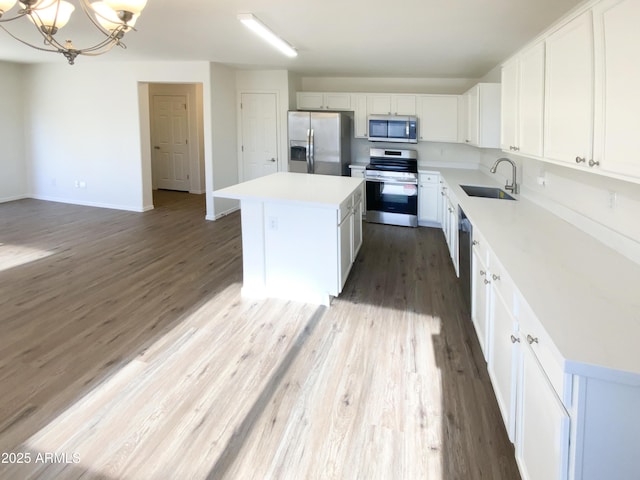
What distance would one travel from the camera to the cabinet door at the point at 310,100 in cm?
689

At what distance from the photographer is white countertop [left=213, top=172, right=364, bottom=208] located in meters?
3.42

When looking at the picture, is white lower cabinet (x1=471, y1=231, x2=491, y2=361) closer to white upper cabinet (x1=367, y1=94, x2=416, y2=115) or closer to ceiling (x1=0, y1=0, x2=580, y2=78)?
ceiling (x1=0, y1=0, x2=580, y2=78)

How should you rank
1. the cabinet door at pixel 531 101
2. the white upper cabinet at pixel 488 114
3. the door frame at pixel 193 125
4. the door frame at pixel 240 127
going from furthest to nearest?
the door frame at pixel 193 125 → the door frame at pixel 240 127 → the white upper cabinet at pixel 488 114 → the cabinet door at pixel 531 101

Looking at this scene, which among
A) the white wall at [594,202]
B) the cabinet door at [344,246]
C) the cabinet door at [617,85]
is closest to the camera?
the cabinet door at [617,85]

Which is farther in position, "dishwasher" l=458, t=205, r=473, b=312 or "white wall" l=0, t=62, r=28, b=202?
"white wall" l=0, t=62, r=28, b=202

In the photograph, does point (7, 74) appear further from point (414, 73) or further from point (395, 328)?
point (395, 328)

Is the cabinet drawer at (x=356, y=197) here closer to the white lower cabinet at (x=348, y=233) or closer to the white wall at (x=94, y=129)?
the white lower cabinet at (x=348, y=233)

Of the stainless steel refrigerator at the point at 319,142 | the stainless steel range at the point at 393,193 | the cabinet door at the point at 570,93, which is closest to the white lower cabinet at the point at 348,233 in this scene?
the cabinet door at the point at 570,93

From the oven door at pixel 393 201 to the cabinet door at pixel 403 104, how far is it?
1157mm

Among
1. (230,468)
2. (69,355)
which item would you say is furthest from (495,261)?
(69,355)

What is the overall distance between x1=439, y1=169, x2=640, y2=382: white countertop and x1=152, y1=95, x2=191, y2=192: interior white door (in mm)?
7682

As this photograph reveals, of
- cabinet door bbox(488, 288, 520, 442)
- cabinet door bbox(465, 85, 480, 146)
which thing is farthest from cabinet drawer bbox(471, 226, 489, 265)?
cabinet door bbox(465, 85, 480, 146)

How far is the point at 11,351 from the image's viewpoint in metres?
2.74

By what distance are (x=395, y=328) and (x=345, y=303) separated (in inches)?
23.1
